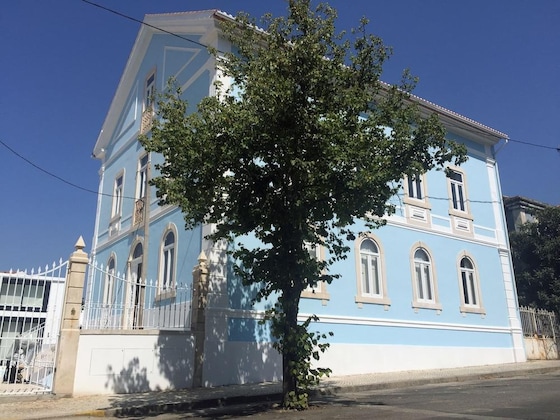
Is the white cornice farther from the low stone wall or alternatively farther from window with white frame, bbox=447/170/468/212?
the low stone wall

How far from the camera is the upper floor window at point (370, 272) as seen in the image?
52.1 ft

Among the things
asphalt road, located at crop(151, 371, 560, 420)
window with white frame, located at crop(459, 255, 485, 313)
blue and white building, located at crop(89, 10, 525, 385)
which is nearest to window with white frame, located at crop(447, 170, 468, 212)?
blue and white building, located at crop(89, 10, 525, 385)

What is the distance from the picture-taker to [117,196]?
65.0 feet

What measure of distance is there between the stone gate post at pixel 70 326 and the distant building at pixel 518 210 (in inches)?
946

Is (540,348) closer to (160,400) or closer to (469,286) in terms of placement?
(469,286)

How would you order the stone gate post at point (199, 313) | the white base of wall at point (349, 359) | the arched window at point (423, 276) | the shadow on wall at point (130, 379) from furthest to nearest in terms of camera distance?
the arched window at point (423, 276)
the white base of wall at point (349, 359)
the stone gate post at point (199, 313)
the shadow on wall at point (130, 379)

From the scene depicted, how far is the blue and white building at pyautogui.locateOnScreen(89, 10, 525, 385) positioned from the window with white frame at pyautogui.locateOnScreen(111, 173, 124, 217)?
0.06 metres

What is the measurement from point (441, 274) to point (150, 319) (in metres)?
10.1

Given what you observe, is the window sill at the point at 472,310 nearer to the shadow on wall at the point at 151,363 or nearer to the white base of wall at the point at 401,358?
the white base of wall at the point at 401,358

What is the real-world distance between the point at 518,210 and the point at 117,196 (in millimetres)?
21335

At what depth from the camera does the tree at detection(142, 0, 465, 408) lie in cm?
837

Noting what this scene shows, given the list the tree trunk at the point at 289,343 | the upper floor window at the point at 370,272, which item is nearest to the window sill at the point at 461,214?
the upper floor window at the point at 370,272

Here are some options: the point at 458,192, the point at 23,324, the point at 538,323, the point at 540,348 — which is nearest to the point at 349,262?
the point at 458,192

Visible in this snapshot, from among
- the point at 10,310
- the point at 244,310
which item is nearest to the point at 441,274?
the point at 244,310
